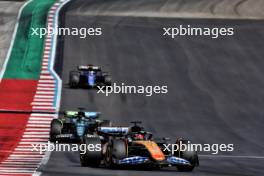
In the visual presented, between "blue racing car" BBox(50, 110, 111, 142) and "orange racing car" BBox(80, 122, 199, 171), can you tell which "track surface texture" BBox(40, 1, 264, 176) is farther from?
"blue racing car" BBox(50, 110, 111, 142)

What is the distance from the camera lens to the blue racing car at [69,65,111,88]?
42.8 m

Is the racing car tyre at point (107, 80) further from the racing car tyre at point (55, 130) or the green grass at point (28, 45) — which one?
the racing car tyre at point (55, 130)

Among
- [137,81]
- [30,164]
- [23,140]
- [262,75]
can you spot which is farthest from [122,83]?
[30,164]

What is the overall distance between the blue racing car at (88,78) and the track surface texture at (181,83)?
2.78ft

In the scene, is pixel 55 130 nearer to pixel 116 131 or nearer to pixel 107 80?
pixel 116 131

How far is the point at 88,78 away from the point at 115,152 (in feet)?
69.7

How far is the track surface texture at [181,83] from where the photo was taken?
91.4ft

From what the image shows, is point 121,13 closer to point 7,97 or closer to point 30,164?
point 7,97

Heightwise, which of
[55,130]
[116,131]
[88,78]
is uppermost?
[88,78]

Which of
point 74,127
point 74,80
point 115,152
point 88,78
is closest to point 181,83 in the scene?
point 88,78

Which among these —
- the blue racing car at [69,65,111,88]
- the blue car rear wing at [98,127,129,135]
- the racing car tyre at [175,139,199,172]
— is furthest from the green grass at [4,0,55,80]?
the racing car tyre at [175,139,199,172]

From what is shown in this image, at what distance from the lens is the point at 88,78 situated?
43062 millimetres

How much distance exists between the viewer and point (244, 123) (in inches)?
1414

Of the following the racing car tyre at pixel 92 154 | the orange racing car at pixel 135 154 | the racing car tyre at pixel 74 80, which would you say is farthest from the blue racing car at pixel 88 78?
the racing car tyre at pixel 92 154
